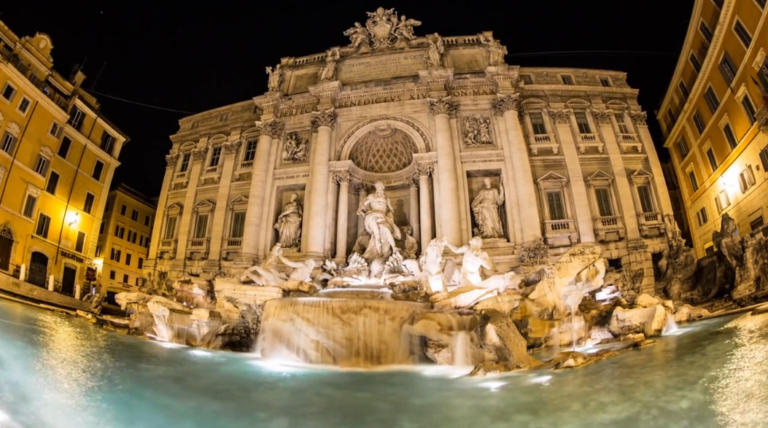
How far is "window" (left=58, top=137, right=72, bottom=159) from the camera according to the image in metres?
26.1

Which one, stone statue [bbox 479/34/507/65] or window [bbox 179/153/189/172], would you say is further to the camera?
window [bbox 179/153/189/172]

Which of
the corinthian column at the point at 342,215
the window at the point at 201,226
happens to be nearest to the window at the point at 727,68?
the corinthian column at the point at 342,215

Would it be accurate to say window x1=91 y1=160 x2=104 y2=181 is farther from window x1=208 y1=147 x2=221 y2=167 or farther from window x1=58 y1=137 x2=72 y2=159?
window x1=208 y1=147 x2=221 y2=167

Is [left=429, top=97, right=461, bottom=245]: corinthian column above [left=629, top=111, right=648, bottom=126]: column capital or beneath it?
beneath

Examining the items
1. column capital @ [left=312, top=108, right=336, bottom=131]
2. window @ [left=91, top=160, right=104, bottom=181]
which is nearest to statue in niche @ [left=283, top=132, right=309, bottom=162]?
column capital @ [left=312, top=108, right=336, bottom=131]

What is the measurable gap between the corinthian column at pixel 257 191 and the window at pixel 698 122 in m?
25.4

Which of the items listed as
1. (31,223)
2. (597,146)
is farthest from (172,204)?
(597,146)

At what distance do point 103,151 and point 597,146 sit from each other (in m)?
33.3

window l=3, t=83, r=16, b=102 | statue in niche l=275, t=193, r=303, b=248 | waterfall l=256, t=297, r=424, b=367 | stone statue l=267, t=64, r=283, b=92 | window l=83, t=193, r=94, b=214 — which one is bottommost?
waterfall l=256, t=297, r=424, b=367

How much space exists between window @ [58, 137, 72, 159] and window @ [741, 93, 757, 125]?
39338 mm

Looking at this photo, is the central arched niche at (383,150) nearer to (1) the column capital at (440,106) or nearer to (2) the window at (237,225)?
(1) the column capital at (440,106)

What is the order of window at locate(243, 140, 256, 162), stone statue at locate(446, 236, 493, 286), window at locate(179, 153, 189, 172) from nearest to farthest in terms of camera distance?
stone statue at locate(446, 236, 493, 286) < window at locate(243, 140, 256, 162) < window at locate(179, 153, 189, 172)

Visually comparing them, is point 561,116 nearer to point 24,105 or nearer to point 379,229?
point 379,229

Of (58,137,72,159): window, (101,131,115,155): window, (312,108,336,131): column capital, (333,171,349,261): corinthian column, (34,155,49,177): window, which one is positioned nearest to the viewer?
(333,171,349,261): corinthian column
